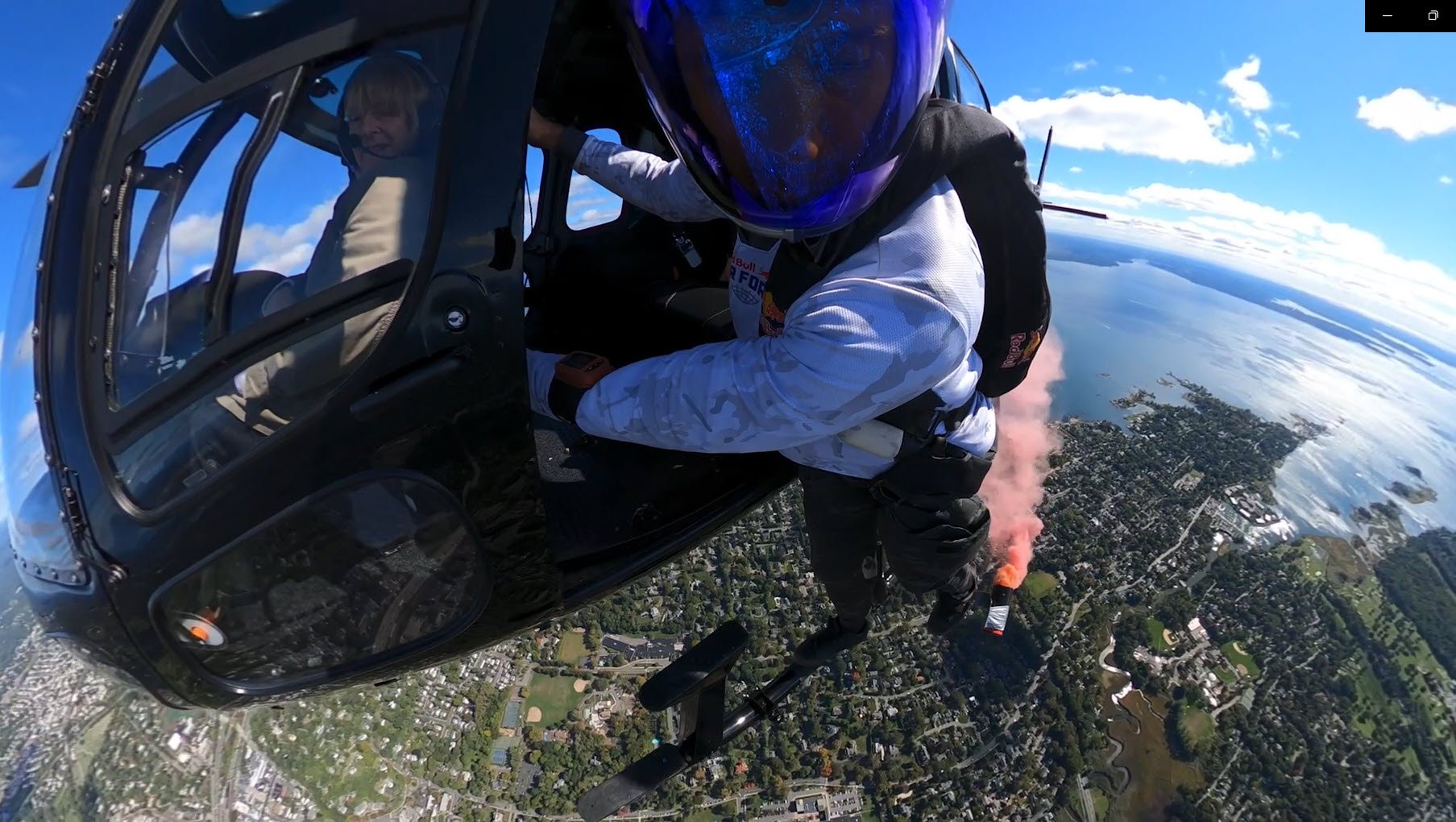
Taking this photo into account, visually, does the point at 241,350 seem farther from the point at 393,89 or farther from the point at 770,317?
the point at 770,317

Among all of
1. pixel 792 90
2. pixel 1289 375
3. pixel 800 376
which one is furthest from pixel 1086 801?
pixel 1289 375

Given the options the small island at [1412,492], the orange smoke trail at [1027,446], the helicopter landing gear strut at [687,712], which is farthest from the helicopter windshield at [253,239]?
the small island at [1412,492]

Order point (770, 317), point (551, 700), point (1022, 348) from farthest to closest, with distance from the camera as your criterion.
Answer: point (551, 700)
point (1022, 348)
point (770, 317)

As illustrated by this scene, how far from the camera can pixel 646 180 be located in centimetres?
222

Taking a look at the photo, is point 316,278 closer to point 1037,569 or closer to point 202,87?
point 202,87

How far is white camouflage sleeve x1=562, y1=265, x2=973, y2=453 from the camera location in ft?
3.76

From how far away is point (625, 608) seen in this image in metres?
11.1

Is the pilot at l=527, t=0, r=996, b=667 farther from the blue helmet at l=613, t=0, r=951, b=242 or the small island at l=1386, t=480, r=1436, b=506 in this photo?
the small island at l=1386, t=480, r=1436, b=506

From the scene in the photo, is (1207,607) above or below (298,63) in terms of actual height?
below

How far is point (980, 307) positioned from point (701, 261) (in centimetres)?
178

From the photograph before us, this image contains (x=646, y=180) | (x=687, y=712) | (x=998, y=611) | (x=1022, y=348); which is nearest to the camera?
(x=1022, y=348)

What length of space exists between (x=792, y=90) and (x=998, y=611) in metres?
3.03

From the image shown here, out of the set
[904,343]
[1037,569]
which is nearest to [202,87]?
[904,343]

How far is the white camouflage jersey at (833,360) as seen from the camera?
1.15m
